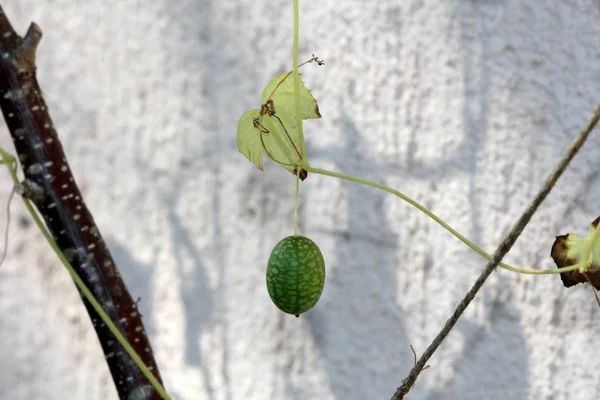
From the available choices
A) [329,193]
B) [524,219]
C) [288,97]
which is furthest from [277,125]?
[329,193]

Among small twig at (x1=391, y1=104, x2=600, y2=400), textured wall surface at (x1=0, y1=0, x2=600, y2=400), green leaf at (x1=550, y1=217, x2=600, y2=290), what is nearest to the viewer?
small twig at (x1=391, y1=104, x2=600, y2=400)

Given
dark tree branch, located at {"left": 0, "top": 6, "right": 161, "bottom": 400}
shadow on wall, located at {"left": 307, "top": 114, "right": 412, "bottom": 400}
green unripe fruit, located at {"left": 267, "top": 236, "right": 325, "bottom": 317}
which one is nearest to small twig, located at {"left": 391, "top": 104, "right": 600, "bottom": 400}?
green unripe fruit, located at {"left": 267, "top": 236, "right": 325, "bottom": 317}

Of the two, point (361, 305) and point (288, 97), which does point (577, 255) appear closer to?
point (288, 97)

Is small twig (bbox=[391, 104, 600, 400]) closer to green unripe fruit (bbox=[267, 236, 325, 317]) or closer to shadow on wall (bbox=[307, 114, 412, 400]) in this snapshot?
green unripe fruit (bbox=[267, 236, 325, 317])

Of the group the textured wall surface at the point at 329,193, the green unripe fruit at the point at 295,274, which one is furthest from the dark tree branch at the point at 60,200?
the textured wall surface at the point at 329,193

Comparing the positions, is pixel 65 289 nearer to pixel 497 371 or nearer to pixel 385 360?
pixel 385 360

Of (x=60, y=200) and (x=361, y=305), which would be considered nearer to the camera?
(x=60, y=200)
